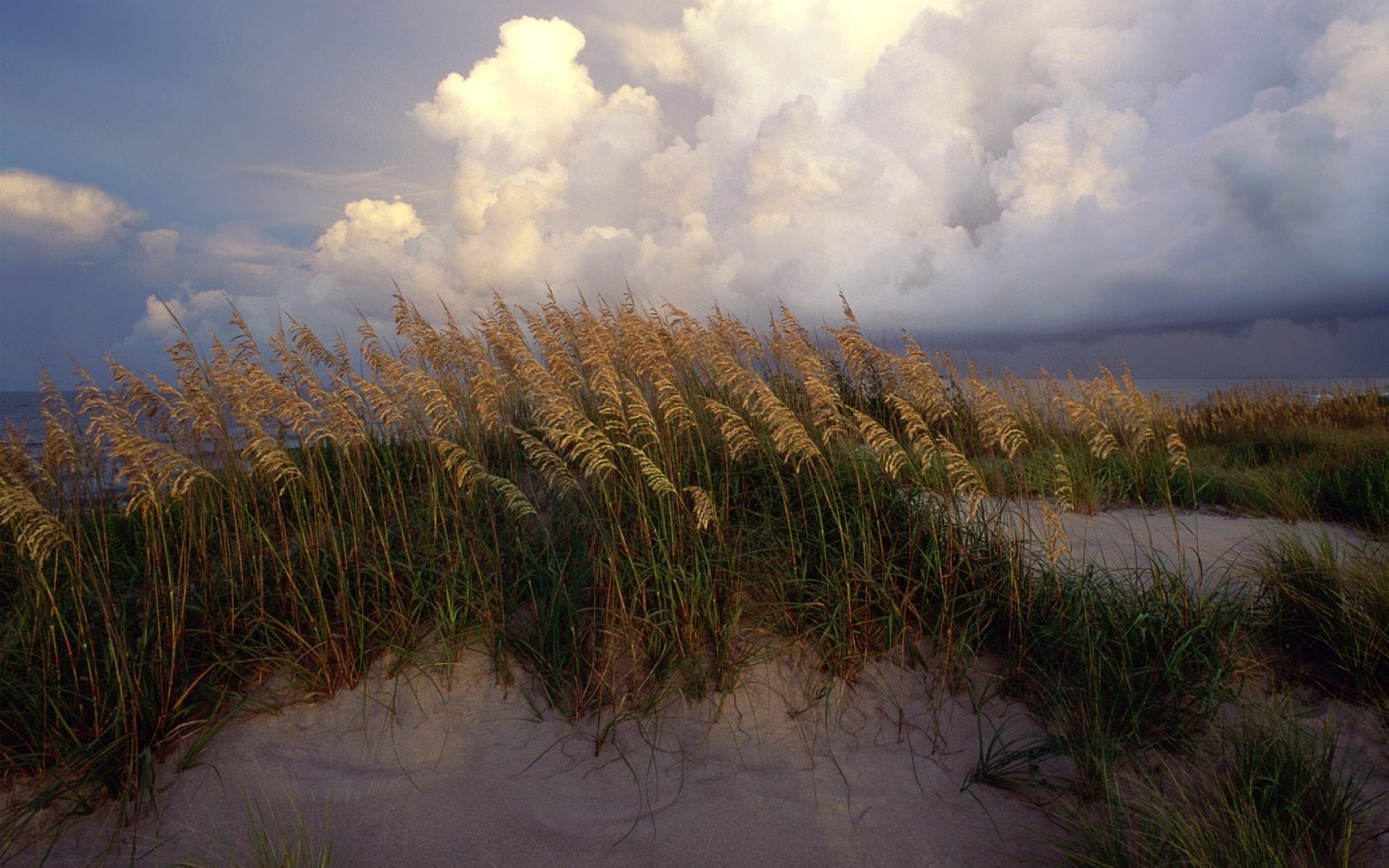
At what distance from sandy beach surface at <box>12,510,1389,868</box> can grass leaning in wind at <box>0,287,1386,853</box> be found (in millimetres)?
192

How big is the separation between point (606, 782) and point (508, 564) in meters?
1.69

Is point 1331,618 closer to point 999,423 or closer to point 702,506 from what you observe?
point 999,423

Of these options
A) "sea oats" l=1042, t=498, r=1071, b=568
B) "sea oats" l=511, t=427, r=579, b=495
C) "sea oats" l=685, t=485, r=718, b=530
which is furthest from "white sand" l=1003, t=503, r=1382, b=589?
"sea oats" l=511, t=427, r=579, b=495

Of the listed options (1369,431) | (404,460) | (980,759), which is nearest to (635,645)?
(980,759)

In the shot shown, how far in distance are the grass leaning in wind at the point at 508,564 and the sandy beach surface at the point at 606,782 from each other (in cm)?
19

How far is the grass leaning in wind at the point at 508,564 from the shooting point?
13.9 feet

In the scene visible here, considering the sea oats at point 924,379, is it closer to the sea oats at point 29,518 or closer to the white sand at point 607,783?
the white sand at point 607,783

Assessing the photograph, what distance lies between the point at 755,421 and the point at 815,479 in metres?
1.36

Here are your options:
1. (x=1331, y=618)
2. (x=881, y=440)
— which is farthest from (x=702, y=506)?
(x=1331, y=618)

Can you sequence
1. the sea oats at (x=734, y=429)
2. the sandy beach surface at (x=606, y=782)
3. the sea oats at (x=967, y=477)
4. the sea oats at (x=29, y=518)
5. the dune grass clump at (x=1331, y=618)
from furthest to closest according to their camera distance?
the sea oats at (x=734, y=429), the sea oats at (x=967, y=477), the dune grass clump at (x=1331, y=618), the sea oats at (x=29, y=518), the sandy beach surface at (x=606, y=782)

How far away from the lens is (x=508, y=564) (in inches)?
207

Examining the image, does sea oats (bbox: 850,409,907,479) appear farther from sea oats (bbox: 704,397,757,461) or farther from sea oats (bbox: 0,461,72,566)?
sea oats (bbox: 0,461,72,566)

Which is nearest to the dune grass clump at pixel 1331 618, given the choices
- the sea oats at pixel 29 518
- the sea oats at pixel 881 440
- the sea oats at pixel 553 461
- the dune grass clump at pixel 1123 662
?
the dune grass clump at pixel 1123 662

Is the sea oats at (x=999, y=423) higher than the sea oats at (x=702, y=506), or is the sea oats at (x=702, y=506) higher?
the sea oats at (x=999, y=423)
